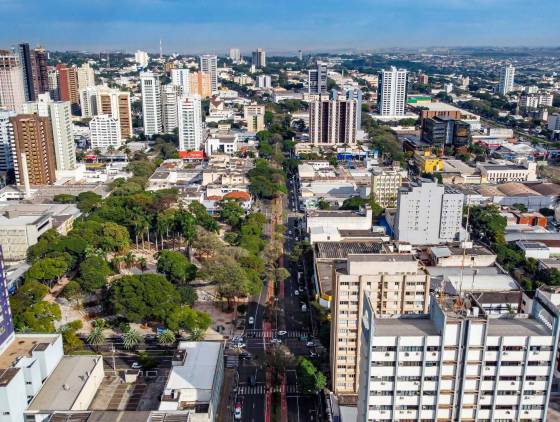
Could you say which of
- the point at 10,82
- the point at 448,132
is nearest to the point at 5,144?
the point at 10,82

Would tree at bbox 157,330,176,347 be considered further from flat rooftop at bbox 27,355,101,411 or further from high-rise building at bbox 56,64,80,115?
high-rise building at bbox 56,64,80,115

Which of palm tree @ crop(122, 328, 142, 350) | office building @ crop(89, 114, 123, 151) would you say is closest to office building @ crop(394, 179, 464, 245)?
palm tree @ crop(122, 328, 142, 350)

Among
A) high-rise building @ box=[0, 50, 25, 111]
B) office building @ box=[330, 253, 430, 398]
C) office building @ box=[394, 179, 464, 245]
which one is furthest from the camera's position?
high-rise building @ box=[0, 50, 25, 111]

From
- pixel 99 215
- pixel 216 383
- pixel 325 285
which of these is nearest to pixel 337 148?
pixel 99 215

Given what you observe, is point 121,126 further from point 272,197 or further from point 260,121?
point 272,197

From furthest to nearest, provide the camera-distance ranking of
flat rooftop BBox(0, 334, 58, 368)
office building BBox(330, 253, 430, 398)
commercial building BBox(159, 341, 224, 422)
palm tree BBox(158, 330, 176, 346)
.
Answer: palm tree BBox(158, 330, 176, 346) < office building BBox(330, 253, 430, 398) < flat rooftop BBox(0, 334, 58, 368) < commercial building BBox(159, 341, 224, 422)

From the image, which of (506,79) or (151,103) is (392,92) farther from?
(151,103)
